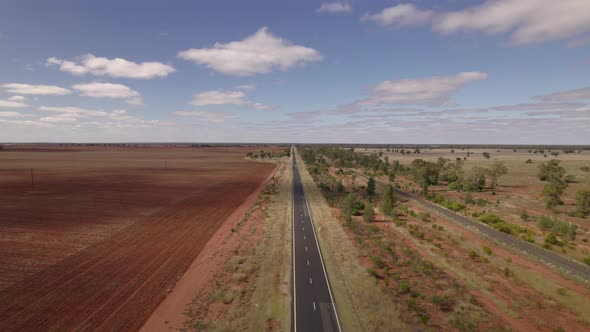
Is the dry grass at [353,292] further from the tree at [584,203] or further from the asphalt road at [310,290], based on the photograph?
the tree at [584,203]


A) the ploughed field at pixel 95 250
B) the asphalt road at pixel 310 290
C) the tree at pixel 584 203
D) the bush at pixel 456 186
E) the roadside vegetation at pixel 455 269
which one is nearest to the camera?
the asphalt road at pixel 310 290

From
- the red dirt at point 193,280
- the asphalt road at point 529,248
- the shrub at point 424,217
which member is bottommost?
the red dirt at point 193,280

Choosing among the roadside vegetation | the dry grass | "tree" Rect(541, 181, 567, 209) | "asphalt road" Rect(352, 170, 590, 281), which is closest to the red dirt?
the dry grass

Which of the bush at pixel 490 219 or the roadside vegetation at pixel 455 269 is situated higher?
the bush at pixel 490 219

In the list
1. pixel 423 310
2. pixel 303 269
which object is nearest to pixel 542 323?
pixel 423 310

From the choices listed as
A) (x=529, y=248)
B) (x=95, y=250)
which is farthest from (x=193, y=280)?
(x=529, y=248)

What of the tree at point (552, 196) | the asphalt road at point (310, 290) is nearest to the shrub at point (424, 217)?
the asphalt road at point (310, 290)

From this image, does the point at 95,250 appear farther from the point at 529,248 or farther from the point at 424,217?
the point at 529,248
